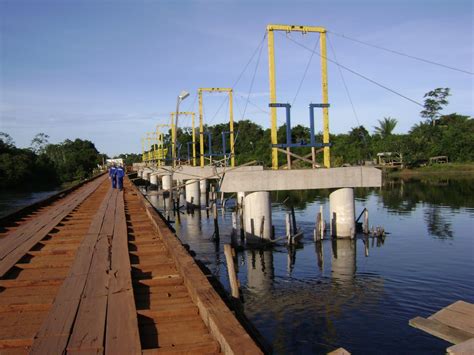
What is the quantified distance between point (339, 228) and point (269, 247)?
390cm

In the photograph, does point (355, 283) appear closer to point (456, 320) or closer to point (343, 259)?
point (343, 259)

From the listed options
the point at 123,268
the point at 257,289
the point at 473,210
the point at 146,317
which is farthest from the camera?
the point at 473,210

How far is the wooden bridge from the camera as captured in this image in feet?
15.0

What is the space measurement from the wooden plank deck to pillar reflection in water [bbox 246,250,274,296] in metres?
10.5

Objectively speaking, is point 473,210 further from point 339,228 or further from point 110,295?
point 110,295

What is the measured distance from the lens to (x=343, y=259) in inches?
786

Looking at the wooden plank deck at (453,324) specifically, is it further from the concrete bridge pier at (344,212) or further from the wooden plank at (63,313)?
the concrete bridge pier at (344,212)

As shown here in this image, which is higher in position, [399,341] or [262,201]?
[262,201]

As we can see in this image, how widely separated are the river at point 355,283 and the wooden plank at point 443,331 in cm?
582

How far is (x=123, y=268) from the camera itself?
7398 mm

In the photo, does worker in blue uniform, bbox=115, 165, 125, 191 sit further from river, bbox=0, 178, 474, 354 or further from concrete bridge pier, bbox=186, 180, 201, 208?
concrete bridge pier, bbox=186, 180, 201, 208

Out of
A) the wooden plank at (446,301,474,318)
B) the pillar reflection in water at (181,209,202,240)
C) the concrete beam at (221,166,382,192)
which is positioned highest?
the concrete beam at (221,166,382,192)

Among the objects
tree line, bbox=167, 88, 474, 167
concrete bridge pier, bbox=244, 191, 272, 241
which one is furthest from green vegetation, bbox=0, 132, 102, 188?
concrete bridge pier, bbox=244, 191, 272, 241

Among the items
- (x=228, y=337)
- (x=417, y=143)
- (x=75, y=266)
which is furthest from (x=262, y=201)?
(x=417, y=143)
